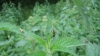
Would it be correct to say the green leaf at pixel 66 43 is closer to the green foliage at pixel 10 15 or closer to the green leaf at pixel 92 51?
the green leaf at pixel 92 51

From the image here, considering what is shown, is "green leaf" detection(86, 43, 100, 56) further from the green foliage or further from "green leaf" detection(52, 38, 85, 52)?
the green foliage

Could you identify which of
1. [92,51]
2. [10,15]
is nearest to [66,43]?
[92,51]

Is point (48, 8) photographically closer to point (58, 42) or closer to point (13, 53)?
point (13, 53)

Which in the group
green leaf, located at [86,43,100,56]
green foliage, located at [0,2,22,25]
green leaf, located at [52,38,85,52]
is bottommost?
green leaf, located at [86,43,100,56]

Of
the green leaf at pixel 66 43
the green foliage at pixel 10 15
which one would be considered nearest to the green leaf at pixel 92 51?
the green leaf at pixel 66 43

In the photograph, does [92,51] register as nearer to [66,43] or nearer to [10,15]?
[66,43]

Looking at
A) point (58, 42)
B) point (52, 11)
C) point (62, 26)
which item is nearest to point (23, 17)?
point (52, 11)

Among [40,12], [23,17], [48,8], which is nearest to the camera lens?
[40,12]

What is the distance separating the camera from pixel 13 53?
209 cm

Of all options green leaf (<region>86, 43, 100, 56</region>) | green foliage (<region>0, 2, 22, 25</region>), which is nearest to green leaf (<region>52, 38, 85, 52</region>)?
green leaf (<region>86, 43, 100, 56</region>)

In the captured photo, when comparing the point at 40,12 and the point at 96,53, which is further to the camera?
the point at 40,12

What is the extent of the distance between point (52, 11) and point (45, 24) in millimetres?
1277

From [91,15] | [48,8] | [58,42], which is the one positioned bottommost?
[58,42]

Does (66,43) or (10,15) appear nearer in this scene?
(66,43)
